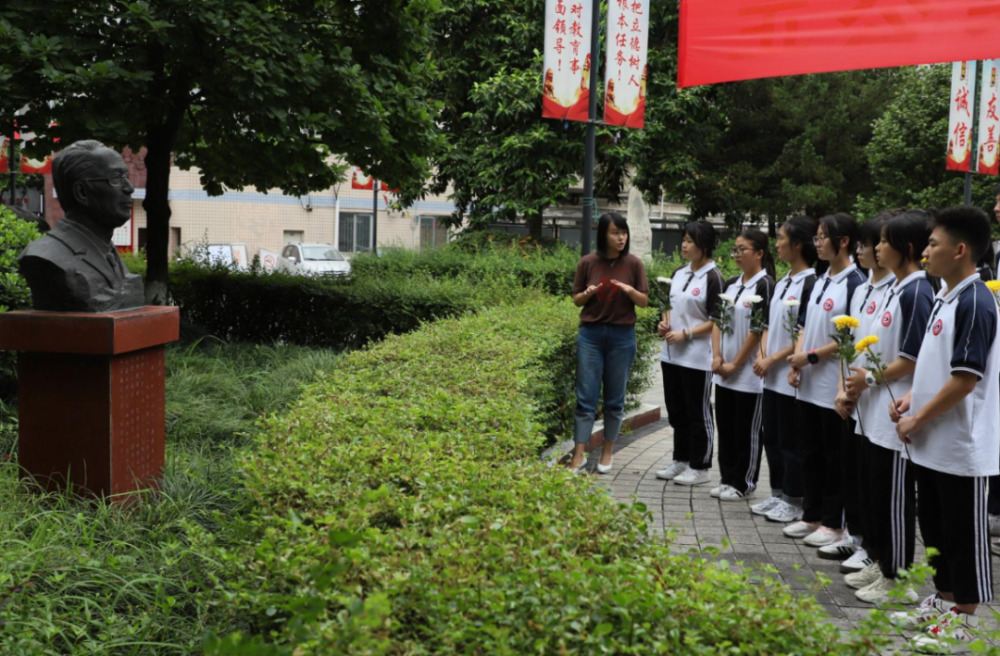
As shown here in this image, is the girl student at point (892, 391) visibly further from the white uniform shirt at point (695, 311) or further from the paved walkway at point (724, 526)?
the white uniform shirt at point (695, 311)

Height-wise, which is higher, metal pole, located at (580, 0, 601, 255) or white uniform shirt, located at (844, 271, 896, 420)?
metal pole, located at (580, 0, 601, 255)

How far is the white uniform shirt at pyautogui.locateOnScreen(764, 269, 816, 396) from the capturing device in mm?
6016

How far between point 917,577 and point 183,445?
4464 millimetres

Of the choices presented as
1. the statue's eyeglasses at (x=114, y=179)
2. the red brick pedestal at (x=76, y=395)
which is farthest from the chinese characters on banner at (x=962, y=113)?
the red brick pedestal at (x=76, y=395)

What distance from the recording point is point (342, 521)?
273 centimetres

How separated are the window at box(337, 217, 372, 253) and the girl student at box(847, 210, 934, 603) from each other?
1523 inches

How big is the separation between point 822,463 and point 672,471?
1.57 metres

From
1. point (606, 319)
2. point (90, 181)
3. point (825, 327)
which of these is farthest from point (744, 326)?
point (90, 181)

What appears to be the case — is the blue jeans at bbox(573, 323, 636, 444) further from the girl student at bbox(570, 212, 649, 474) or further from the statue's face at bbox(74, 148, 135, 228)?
the statue's face at bbox(74, 148, 135, 228)

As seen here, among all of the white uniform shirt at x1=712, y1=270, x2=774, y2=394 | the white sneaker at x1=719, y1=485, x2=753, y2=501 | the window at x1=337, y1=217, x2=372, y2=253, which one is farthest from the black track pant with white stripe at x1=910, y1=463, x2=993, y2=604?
the window at x1=337, y1=217, x2=372, y2=253

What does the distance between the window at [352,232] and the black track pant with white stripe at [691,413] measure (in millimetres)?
36251

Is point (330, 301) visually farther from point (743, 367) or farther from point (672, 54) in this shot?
point (672, 54)

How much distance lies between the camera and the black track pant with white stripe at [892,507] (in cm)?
455

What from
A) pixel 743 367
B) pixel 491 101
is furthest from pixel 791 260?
pixel 491 101
